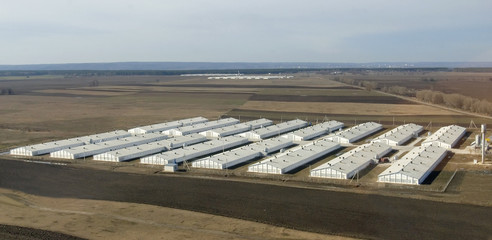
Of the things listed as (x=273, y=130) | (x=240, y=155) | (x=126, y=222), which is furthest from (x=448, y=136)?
(x=126, y=222)

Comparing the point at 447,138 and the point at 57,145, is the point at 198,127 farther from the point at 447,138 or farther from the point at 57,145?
the point at 447,138

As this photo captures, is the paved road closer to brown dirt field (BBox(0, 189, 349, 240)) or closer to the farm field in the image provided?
the farm field

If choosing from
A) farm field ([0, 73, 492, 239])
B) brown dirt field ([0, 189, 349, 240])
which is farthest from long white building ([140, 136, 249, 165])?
brown dirt field ([0, 189, 349, 240])

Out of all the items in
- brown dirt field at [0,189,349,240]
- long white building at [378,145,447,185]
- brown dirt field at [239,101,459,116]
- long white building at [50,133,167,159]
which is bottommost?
brown dirt field at [0,189,349,240]

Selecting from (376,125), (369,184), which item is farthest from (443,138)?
(369,184)

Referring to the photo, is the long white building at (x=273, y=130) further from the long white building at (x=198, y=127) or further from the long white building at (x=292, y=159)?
the long white building at (x=292, y=159)

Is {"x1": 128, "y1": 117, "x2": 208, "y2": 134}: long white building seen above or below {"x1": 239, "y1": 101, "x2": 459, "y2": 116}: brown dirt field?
below
